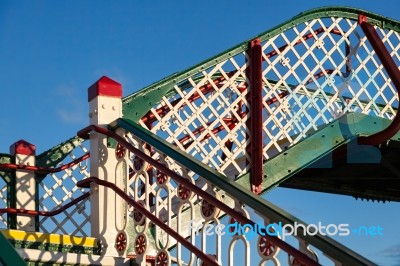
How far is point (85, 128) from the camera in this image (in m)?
5.29

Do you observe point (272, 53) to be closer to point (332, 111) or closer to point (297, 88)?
point (297, 88)

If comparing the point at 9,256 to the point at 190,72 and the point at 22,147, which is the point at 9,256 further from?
the point at 22,147

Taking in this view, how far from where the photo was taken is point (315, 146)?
696 cm

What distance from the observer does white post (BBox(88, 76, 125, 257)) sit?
497cm

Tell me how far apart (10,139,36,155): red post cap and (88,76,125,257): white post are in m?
2.01

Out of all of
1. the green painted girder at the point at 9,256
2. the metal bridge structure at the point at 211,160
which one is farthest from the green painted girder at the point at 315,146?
the green painted girder at the point at 9,256

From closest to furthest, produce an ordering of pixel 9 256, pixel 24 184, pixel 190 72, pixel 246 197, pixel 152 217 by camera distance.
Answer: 1. pixel 9 256
2. pixel 246 197
3. pixel 152 217
4. pixel 190 72
5. pixel 24 184

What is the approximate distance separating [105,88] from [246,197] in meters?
1.75

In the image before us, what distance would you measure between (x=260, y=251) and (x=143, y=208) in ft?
3.42

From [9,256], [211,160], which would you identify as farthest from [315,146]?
[9,256]

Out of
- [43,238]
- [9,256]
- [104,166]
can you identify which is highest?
[104,166]

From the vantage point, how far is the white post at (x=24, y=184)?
278 inches

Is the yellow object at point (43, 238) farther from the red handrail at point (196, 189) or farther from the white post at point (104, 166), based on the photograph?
the red handrail at point (196, 189)

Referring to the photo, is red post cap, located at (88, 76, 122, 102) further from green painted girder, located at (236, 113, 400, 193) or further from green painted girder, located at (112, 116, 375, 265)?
green painted girder, located at (236, 113, 400, 193)
